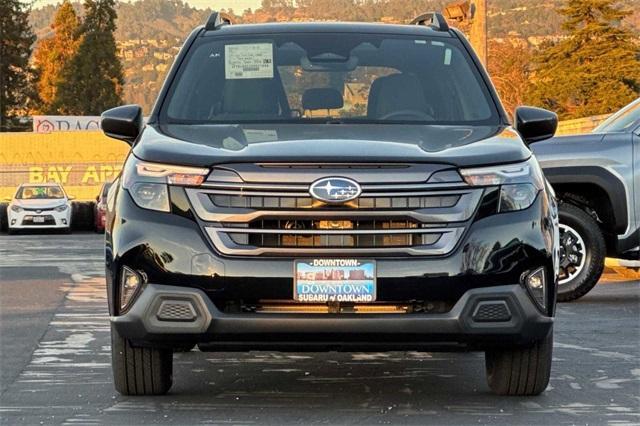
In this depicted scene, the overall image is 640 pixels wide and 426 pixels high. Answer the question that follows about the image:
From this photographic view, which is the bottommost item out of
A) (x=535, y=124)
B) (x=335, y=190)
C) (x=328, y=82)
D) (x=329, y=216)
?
(x=329, y=216)

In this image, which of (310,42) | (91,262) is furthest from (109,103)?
(310,42)

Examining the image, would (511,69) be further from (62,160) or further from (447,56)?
(447,56)

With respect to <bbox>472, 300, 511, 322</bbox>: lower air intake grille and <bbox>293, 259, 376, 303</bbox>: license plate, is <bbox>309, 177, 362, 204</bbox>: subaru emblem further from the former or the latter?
<bbox>472, 300, 511, 322</bbox>: lower air intake grille

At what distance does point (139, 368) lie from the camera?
7004 mm

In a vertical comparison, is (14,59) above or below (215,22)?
below

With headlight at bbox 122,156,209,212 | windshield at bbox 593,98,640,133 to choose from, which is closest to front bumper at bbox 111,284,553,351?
headlight at bbox 122,156,209,212

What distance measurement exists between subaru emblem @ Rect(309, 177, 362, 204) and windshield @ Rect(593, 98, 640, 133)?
6.31 meters

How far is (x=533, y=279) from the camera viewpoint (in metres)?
6.55

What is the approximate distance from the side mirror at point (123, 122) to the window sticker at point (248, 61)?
0.61 metres

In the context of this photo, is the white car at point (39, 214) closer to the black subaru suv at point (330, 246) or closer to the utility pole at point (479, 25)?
the utility pole at point (479, 25)

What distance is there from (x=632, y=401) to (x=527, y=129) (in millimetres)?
1560

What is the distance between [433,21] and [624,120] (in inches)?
163

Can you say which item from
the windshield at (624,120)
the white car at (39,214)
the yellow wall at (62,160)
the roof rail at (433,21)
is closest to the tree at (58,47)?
the yellow wall at (62,160)

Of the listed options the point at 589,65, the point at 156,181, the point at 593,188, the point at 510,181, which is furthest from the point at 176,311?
the point at 589,65
